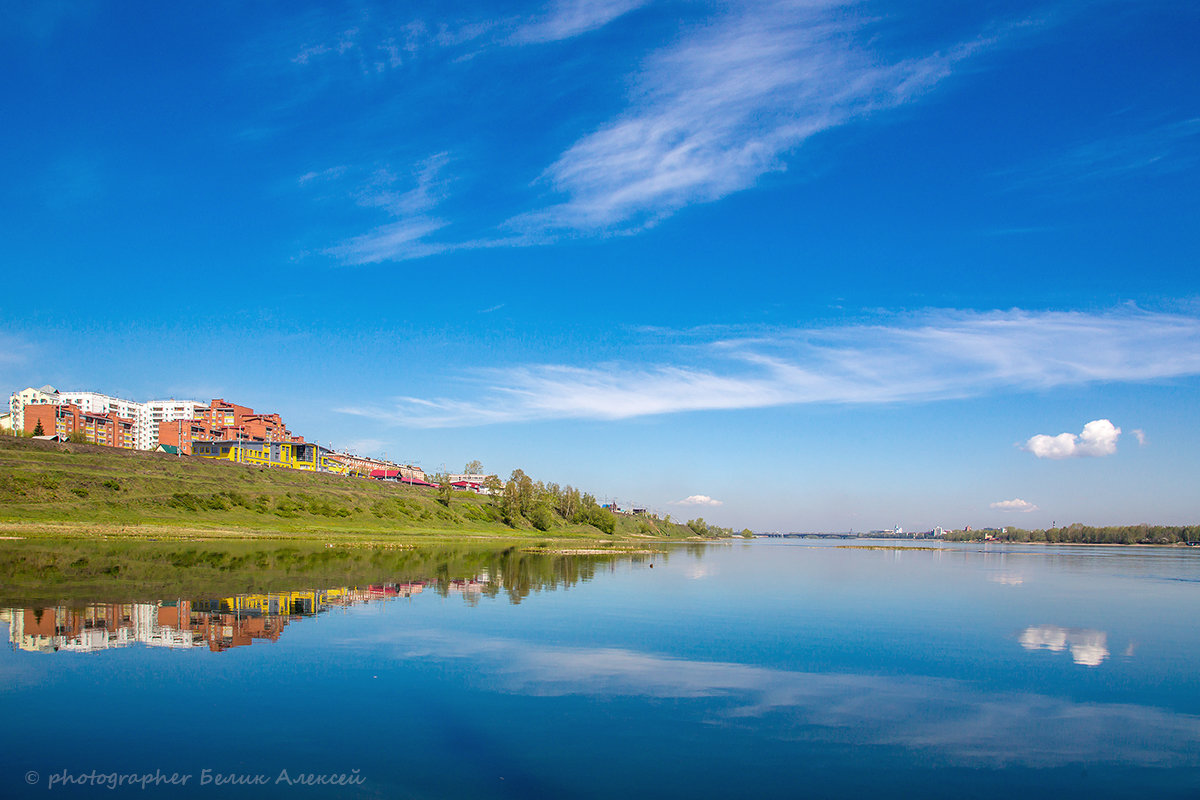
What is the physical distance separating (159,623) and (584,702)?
49.4 feet

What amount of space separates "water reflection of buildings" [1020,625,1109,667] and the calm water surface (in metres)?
0.21

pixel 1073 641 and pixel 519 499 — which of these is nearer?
pixel 1073 641

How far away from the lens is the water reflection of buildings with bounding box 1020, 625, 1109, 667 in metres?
24.1

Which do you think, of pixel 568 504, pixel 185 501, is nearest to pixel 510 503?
pixel 568 504

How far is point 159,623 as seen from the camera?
22969 millimetres

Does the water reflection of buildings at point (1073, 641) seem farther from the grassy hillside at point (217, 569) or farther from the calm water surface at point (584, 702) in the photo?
the grassy hillside at point (217, 569)

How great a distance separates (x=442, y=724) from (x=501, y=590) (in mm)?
25130

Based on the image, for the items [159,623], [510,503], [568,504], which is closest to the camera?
[159,623]

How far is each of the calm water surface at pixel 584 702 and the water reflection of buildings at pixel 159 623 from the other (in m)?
0.15

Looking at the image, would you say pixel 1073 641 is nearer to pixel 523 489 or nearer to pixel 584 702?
pixel 584 702

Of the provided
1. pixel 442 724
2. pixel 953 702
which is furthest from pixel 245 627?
pixel 953 702

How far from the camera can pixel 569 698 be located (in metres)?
17.1

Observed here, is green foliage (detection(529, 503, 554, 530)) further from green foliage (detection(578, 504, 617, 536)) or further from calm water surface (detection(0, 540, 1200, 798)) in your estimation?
calm water surface (detection(0, 540, 1200, 798))

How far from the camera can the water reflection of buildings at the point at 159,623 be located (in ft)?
66.2
